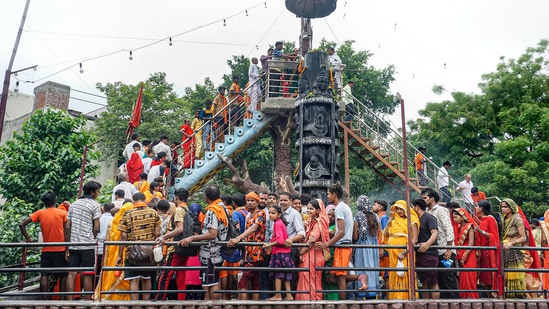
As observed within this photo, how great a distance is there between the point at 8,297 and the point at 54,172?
9.21 meters

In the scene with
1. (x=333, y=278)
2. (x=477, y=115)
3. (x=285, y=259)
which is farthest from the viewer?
(x=477, y=115)

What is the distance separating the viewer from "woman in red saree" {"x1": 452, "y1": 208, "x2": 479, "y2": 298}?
21.0ft

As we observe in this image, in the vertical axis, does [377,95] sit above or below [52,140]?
above

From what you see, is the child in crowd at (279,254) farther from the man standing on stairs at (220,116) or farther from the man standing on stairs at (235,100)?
the man standing on stairs at (235,100)

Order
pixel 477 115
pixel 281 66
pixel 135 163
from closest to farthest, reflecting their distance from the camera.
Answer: pixel 135 163, pixel 281 66, pixel 477 115

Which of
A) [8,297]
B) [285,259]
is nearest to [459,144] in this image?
[285,259]

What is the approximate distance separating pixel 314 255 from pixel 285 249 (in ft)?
1.38

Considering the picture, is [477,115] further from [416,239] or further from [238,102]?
[416,239]

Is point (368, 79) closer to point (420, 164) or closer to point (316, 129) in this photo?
point (420, 164)

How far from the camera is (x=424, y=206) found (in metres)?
6.20

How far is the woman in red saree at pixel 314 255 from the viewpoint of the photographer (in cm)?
551

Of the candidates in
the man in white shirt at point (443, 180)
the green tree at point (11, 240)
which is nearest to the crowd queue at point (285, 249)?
the green tree at point (11, 240)

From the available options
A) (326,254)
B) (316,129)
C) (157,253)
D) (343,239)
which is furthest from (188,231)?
(316,129)

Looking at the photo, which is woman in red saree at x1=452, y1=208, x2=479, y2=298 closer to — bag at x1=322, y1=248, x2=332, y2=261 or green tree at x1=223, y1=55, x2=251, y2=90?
bag at x1=322, y1=248, x2=332, y2=261
